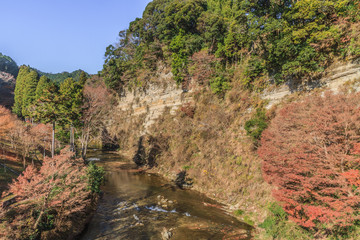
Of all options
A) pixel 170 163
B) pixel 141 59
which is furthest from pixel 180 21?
pixel 170 163

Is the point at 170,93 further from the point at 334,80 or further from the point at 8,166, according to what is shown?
the point at 334,80

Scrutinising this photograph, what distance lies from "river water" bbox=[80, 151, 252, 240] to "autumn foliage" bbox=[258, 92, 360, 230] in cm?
403

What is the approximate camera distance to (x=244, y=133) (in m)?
17.1

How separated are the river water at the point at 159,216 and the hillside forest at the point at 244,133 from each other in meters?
1.19

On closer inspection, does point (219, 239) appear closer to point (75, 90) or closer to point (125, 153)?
point (75, 90)

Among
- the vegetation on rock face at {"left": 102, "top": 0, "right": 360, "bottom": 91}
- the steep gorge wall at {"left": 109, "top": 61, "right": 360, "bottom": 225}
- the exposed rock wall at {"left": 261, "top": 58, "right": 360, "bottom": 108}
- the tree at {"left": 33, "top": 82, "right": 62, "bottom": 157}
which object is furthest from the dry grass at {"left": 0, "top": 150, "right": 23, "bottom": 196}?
the exposed rock wall at {"left": 261, "top": 58, "right": 360, "bottom": 108}

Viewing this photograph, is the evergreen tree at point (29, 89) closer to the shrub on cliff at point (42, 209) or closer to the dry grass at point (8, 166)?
the dry grass at point (8, 166)

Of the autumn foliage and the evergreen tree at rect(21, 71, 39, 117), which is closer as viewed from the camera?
the autumn foliage

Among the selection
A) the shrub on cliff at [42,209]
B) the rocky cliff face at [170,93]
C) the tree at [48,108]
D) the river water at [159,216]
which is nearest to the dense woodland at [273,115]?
the rocky cliff face at [170,93]

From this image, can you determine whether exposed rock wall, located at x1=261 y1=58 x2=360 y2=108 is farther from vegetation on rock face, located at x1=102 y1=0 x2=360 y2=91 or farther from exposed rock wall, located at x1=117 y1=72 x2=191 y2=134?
exposed rock wall, located at x1=117 y1=72 x2=191 y2=134

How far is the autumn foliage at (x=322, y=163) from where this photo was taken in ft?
23.6

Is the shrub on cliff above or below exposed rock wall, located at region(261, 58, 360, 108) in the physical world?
below

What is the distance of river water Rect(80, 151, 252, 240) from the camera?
34.4 ft

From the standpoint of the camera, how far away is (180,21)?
31.1 m
